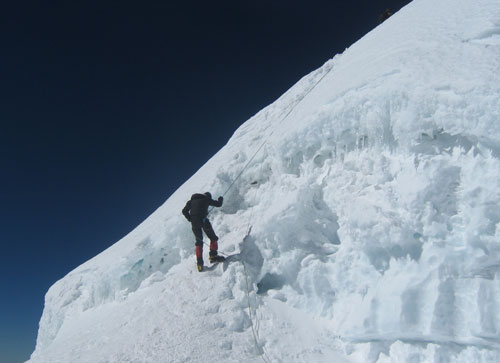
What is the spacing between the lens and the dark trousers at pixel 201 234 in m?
4.88

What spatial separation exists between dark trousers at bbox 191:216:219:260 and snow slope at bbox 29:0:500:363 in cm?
30

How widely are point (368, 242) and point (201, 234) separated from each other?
2.51 m

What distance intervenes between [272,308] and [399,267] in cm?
157

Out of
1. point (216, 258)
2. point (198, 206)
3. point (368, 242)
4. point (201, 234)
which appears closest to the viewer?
point (368, 242)

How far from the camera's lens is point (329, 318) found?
389 cm

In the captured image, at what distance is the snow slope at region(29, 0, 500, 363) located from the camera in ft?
10.7

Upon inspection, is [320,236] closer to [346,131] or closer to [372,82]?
[346,131]

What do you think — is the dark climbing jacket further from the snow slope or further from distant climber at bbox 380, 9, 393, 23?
distant climber at bbox 380, 9, 393, 23

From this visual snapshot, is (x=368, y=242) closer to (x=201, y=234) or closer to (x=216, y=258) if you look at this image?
(x=216, y=258)

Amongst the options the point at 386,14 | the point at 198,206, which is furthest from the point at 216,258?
the point at 386,14

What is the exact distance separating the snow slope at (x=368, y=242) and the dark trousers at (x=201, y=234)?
0.30 meters

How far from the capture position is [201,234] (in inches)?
202

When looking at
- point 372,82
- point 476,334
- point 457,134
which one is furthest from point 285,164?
point 476,334

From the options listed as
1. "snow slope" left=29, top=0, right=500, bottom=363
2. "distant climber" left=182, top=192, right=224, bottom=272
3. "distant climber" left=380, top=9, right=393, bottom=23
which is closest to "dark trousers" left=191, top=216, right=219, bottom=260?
"distant climber" left=182, top=192, right=224, bottom=272
